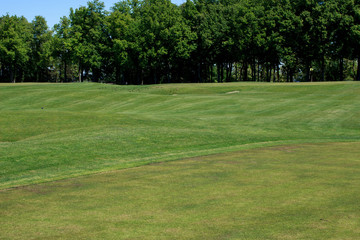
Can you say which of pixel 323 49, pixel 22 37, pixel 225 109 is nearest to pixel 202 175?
pixel 225 109

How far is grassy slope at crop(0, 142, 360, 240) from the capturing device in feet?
19.2

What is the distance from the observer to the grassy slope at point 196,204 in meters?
5.85

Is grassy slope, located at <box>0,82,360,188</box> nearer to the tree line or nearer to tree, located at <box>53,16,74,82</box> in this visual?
the tree line

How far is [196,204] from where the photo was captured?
755 cm

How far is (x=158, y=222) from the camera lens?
6.39 metres

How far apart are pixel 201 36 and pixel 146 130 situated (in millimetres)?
68916

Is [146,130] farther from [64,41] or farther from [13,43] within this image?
[13,43]

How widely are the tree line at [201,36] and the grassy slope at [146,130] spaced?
117 feet

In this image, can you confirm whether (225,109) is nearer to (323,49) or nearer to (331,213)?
(331,213)

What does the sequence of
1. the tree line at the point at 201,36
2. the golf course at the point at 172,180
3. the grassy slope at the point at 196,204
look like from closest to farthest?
the grassy slope at the point at 196,204
the golf course at the point at 172,180
the tree line at the point at 201,36

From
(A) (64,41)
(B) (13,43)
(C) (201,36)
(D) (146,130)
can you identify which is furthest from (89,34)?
(D) (146,130)

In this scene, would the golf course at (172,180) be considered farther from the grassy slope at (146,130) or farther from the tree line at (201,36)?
the tree line at (201,36)

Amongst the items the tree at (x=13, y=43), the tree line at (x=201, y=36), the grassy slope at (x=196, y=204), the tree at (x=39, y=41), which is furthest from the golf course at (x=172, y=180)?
the tree at (x=39, y=41)

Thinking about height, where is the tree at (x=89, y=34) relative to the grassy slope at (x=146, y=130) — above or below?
above
